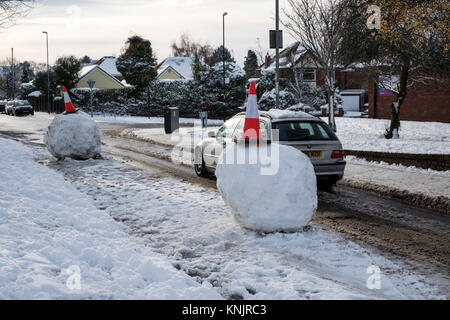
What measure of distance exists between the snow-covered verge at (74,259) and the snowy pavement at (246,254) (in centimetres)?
25

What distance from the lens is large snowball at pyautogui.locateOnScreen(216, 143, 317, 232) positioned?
5.96 metres

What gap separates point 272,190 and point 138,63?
42222 mm

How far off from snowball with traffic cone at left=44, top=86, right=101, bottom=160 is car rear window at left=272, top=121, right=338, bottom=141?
6204 mm

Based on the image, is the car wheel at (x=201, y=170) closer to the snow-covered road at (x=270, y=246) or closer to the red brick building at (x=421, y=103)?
the snow-covered road at (x=270, y=246)

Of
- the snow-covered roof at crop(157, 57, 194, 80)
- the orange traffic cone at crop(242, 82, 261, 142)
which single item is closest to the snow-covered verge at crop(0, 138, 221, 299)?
the orange traffic cone at crop(242, 82, 261, 142)

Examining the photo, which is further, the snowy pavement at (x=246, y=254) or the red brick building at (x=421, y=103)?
the red brick building at (x=421, y=103)

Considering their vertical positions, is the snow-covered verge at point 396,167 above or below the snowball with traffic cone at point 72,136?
below

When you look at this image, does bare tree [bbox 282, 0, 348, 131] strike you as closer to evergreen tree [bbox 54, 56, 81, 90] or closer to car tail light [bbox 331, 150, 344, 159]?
car tail light [bbox 331, 150, 344, 159]

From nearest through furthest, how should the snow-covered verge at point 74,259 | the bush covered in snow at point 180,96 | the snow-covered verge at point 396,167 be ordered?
the snow-covered verge at point 74,259 < the snow-covered verge at point 396,167 < the bush covered in snow at point 180,96

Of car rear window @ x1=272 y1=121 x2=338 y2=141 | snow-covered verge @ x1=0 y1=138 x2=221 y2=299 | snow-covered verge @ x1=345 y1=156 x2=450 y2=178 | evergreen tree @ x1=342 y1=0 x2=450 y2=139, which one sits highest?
evergreen tree @ x1=342 y1=0 x2=450 y2=139

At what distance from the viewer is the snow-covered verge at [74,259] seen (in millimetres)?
4051

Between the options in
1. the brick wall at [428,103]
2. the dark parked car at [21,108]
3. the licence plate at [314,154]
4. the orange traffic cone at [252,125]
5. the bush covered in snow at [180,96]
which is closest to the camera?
the orange traffic cone at [252,125]

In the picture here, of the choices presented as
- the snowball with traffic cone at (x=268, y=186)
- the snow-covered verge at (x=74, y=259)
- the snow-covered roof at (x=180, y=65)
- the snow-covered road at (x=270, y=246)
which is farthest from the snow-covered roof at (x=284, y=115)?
the snow-covered roof at (x=180, y=65)

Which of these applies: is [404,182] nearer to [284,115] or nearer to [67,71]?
[284,115]
